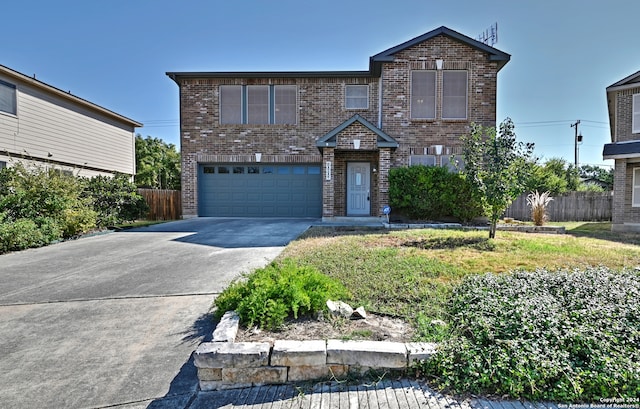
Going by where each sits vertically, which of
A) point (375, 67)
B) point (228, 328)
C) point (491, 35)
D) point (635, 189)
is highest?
point (491, 35)

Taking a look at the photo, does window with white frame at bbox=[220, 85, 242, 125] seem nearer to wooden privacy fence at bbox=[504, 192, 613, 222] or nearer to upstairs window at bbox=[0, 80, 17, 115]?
upstairs window at bbox=[0, 80, 17, 115]

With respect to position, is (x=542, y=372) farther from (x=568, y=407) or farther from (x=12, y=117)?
(x=12, y=117)

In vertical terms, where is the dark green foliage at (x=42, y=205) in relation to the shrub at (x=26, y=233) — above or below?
above

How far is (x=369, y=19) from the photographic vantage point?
39.8 ft

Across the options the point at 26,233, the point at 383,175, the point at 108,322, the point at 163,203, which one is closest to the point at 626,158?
the point at 383,175

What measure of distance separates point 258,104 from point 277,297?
13061mm

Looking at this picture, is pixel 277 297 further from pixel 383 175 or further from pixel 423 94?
pixel 423 94

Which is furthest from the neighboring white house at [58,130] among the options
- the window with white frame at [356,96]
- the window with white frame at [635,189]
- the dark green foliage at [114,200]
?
the window with white frame at [635,189]

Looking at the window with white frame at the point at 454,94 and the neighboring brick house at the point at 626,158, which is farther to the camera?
the window with white frame at the point at 454,94

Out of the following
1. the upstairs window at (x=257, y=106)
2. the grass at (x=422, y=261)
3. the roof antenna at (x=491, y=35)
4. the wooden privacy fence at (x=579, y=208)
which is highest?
the roof antenna at (x=491, y=35)

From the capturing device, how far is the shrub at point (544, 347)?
237cm

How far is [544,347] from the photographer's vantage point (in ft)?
8.59

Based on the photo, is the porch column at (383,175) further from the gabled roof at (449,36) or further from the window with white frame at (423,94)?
the gabled roof at (449,36)

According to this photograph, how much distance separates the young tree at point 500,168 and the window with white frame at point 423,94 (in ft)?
19.7
